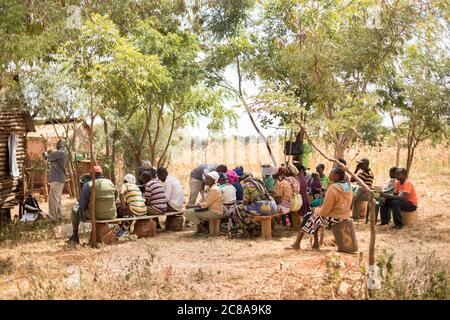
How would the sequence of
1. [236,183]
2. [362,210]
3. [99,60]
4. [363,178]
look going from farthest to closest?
1. [362,210]
2. [363,178]
3. [236,183]
4. [99,60]

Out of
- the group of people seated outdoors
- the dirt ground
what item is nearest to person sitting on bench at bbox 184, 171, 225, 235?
the group of people seated outdoors

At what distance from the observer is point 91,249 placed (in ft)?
31.7

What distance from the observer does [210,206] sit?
10.9 meters

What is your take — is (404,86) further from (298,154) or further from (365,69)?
(298,154)

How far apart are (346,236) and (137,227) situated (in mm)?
4045

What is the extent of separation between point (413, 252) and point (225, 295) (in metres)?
4.03

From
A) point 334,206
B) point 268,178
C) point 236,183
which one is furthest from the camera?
point 268,178

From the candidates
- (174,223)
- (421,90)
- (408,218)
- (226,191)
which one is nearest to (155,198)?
(174,223)

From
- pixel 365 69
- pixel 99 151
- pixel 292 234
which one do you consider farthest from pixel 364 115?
pixel 99 151

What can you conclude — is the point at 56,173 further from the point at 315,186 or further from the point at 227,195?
the point at 315,186

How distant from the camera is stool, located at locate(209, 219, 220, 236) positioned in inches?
434

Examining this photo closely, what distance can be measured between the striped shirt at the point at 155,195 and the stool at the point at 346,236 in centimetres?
367

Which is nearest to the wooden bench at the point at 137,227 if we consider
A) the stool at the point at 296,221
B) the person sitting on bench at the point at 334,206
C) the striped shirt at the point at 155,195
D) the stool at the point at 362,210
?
the striped shirt at the point at 155,195
